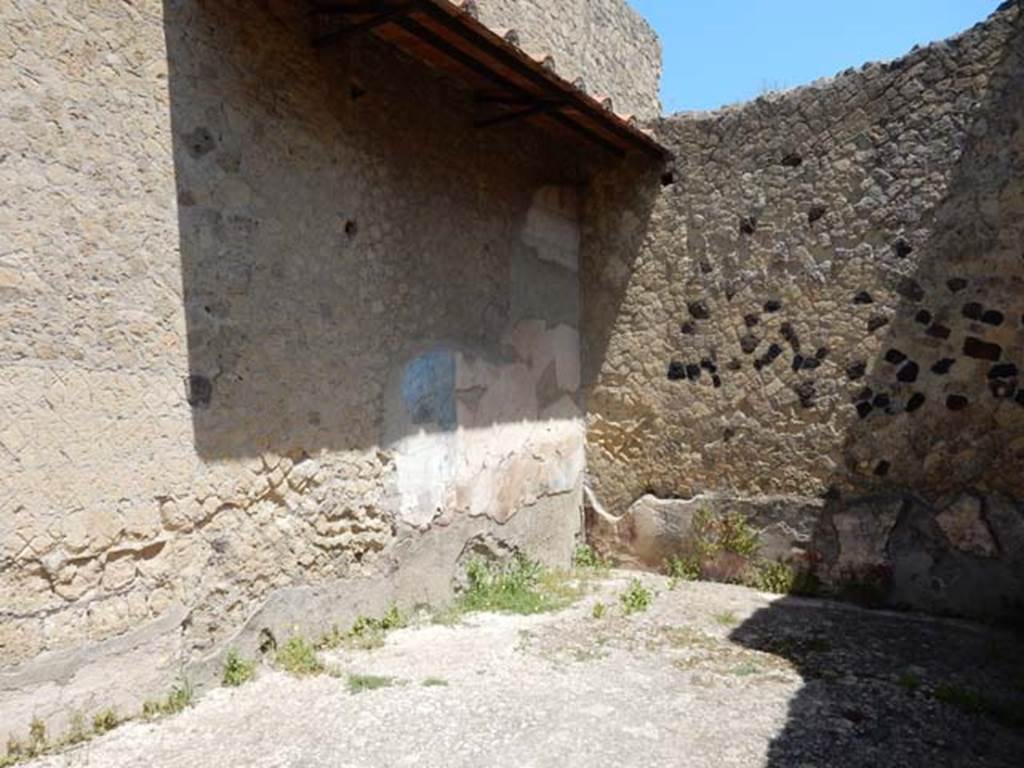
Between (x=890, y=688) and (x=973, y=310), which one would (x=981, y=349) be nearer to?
(x=973, y=310)

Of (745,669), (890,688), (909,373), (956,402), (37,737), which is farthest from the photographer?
(909,373)

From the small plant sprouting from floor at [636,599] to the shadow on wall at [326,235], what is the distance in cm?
118

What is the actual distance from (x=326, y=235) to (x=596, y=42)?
3.38 meters

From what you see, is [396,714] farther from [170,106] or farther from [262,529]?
[170,106]

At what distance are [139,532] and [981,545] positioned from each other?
3.97 m

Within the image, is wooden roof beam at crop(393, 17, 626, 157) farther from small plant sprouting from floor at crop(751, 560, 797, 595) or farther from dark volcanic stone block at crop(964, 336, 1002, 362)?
small plant sprouting from floor at crop(751, 560, 797, 595)

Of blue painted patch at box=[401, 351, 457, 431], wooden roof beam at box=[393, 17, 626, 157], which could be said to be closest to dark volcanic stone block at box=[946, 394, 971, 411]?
wooden roof beam at box=[393, 17, 626, 157]

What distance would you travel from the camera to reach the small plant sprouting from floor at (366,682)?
3099 millimetres

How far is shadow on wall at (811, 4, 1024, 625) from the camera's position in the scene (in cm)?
412

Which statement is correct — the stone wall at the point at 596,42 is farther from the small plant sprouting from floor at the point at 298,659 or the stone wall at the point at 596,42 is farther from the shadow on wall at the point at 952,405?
the small plant sprouting from floor at the point at 298,659

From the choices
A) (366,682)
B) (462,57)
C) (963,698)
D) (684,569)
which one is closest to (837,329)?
(684,569)

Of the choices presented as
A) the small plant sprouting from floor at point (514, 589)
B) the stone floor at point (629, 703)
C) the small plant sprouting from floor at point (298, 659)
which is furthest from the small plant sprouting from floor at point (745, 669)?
the small plant sprouting from floor at point (298, 659)

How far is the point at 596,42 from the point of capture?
5988 mm

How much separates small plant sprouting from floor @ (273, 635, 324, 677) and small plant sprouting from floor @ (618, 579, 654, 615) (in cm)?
170
